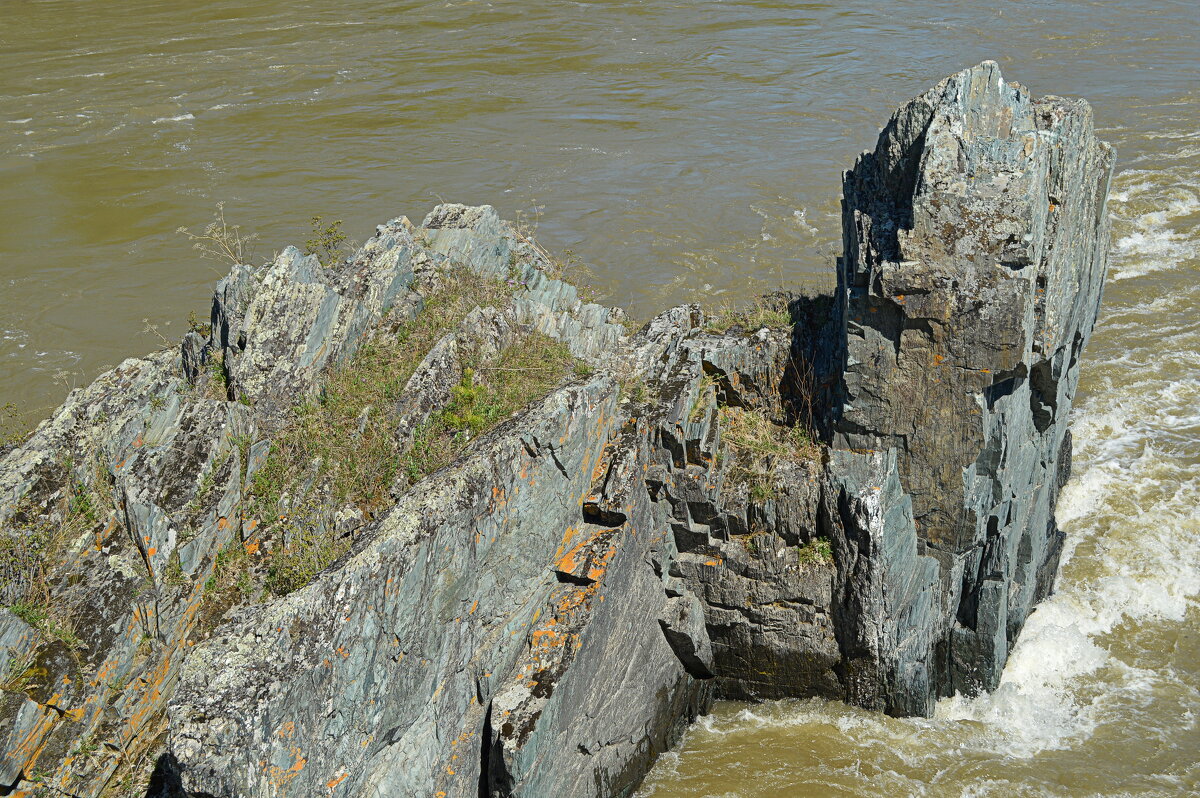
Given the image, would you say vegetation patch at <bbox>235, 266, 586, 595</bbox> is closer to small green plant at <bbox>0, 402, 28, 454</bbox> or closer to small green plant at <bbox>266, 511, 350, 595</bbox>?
small green plant at <bbox>266, 511, 350, 595</bbox>

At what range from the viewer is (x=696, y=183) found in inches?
763

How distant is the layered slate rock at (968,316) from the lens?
25.2ft

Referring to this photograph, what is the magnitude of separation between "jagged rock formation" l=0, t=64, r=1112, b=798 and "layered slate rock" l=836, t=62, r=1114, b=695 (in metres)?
0.03

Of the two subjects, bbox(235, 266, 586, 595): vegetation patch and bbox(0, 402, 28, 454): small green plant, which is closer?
bbox(235, 266, 586, 595): vegetation patch

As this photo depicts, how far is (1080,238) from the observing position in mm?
9359

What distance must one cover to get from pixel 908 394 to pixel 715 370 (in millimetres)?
1868

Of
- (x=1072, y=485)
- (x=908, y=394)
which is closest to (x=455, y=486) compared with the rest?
(x=908, y=394)

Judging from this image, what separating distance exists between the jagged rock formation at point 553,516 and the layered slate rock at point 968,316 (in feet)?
0.09

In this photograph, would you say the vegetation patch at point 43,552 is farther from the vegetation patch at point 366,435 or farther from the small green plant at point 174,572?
the vegetation patch at point 366,435

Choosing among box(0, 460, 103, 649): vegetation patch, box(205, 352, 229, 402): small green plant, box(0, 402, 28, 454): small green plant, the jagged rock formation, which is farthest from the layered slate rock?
box(0, 402, 28, 454): small green plant

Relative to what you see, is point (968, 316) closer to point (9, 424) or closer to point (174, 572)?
point (174, 572)

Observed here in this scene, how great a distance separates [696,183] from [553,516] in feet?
41.4

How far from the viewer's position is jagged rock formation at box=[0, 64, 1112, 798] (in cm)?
675

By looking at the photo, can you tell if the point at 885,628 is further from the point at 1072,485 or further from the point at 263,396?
the point at 263,396
